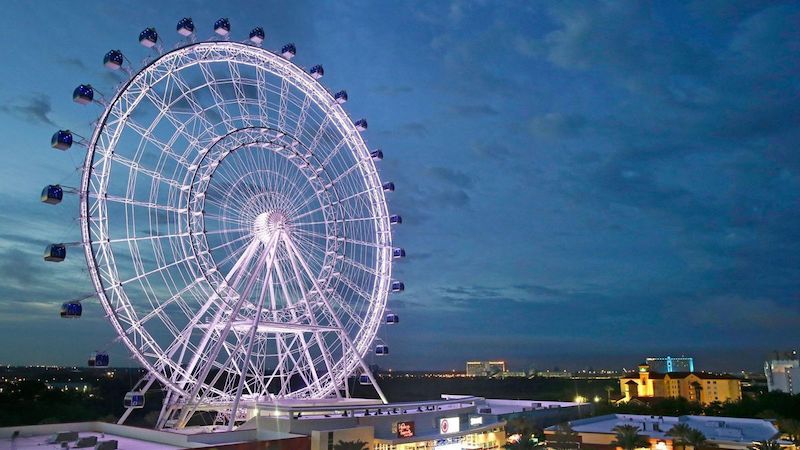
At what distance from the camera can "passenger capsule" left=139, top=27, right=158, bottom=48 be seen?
31906mm

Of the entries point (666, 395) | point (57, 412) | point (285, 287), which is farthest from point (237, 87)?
point (666, 395)

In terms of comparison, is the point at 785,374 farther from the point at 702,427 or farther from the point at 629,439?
the point at 629,439

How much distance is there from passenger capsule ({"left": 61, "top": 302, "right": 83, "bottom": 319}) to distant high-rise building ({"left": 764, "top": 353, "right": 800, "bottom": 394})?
14310cm

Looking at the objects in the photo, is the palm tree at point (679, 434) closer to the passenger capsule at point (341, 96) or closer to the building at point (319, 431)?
the building at point (319, 431)

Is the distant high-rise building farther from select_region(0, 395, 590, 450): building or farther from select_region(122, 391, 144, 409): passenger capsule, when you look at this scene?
select_region(122, 391, 144, 409): passenger capsule

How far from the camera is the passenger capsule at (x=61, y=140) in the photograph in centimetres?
2915

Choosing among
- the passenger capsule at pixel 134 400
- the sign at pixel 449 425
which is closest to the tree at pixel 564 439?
the sign at pixel 449 425

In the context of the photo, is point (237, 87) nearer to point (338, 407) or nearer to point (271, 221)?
point (271, 221)

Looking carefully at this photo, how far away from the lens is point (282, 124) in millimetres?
40062

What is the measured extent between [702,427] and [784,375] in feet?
376

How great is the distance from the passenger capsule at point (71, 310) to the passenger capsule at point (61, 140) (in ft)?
24.1

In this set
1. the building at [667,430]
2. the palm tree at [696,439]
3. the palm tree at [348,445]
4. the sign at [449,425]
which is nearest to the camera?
the palm tree at [348,445]

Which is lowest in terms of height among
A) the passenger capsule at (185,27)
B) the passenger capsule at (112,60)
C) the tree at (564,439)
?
the tree at (564,439)

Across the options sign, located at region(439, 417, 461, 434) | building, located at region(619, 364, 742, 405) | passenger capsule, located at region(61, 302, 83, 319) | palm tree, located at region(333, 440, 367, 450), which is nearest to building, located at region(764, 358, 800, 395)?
building, located at region(619, 364, 742, 405)
